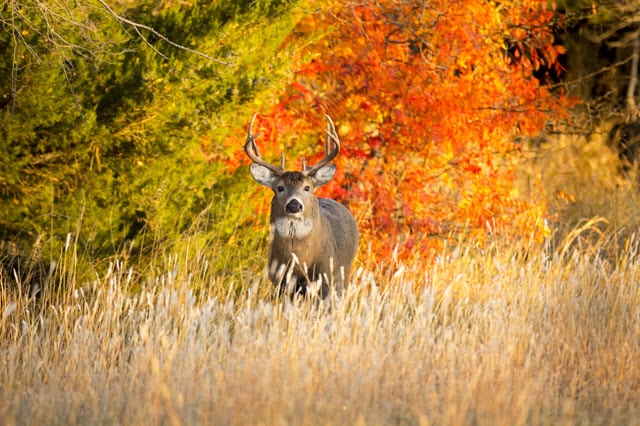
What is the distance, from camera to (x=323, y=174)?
347 inches

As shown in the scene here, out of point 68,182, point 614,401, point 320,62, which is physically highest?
point 320,62

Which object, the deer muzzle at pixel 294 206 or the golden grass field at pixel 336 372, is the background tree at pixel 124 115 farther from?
the golden grass field at pixel 336 372

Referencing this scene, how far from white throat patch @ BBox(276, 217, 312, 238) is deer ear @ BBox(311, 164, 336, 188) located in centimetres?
39

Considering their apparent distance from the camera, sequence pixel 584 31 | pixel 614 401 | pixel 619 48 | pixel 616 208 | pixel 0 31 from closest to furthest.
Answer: pixel 614 401 → pixel 0 31 → pixel 616 208 → pixel 584 31 → pixel 619 48

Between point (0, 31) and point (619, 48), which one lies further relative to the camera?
point (619, 48)

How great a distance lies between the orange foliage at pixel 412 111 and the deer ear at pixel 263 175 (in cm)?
152

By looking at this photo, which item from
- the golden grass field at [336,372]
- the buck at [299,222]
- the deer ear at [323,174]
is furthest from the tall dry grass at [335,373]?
the deer ear at [323,174]

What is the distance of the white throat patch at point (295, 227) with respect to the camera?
859 centimetres

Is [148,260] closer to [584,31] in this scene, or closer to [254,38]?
[254,38]

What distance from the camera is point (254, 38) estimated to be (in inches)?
377

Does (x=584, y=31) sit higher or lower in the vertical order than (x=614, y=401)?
higher

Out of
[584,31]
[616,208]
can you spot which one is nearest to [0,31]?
[616,208]

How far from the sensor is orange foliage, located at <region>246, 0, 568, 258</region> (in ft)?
35.0

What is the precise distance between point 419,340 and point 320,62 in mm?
4754
